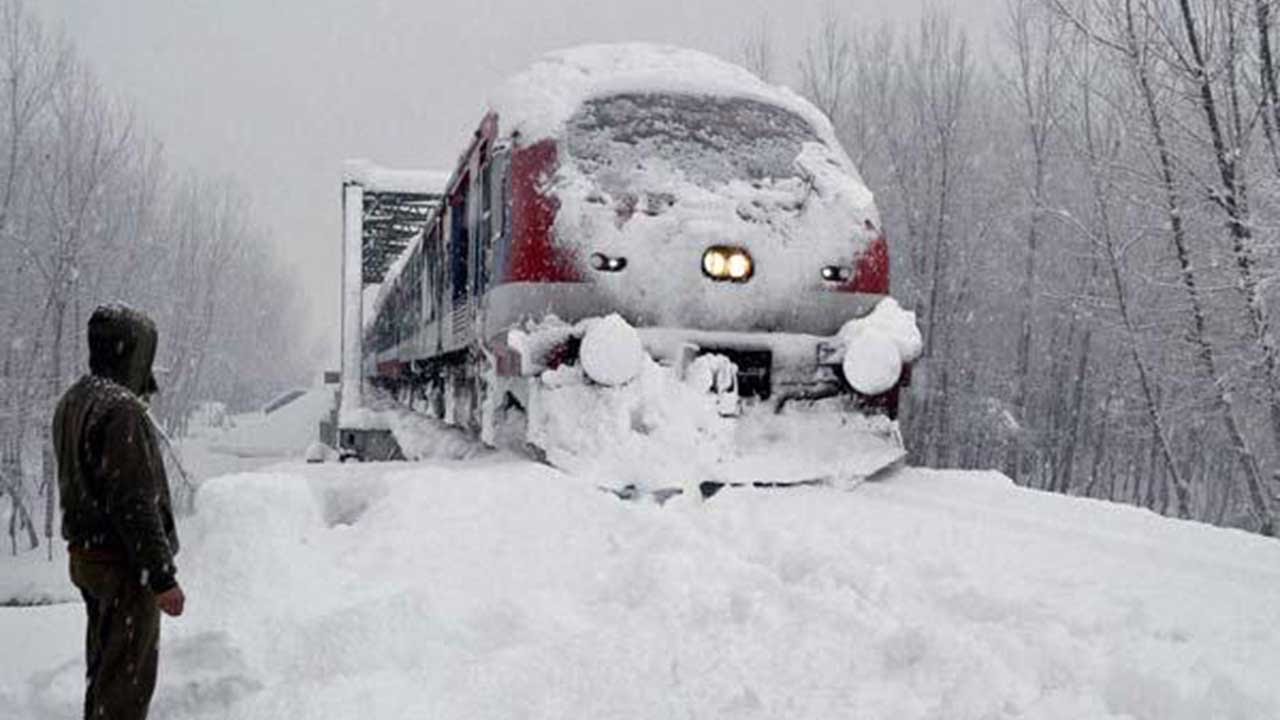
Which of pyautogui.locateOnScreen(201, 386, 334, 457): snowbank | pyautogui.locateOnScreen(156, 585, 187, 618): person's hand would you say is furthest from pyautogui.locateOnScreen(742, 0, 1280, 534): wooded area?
pyautogui.locateOnScreen(201, 386, 334, 457): snowbank

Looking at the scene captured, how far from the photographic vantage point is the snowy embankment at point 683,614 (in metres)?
2.52

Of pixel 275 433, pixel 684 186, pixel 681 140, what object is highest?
pixel 681 140

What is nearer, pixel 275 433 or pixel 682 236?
pixel 682 236

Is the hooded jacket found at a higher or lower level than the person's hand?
higher

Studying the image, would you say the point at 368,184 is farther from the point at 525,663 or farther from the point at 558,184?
the point at 525,663

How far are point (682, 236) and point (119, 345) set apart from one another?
11.0ft

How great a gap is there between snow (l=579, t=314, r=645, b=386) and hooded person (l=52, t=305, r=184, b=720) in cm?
250

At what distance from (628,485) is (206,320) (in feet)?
116

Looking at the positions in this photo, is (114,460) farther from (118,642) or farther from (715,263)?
(715,263)

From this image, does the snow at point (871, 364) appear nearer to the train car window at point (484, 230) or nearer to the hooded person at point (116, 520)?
the train car window at point (484, 230)

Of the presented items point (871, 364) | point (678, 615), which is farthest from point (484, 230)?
point (678, 615)

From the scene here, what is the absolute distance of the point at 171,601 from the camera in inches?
103

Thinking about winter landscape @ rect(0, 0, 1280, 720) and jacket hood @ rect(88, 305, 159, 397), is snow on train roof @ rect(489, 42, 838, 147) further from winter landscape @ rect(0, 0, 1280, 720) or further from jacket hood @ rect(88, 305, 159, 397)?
jacket hood @ rect(88, 305, 159, 397)

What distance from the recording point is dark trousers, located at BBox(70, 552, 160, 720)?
2.64 metres
